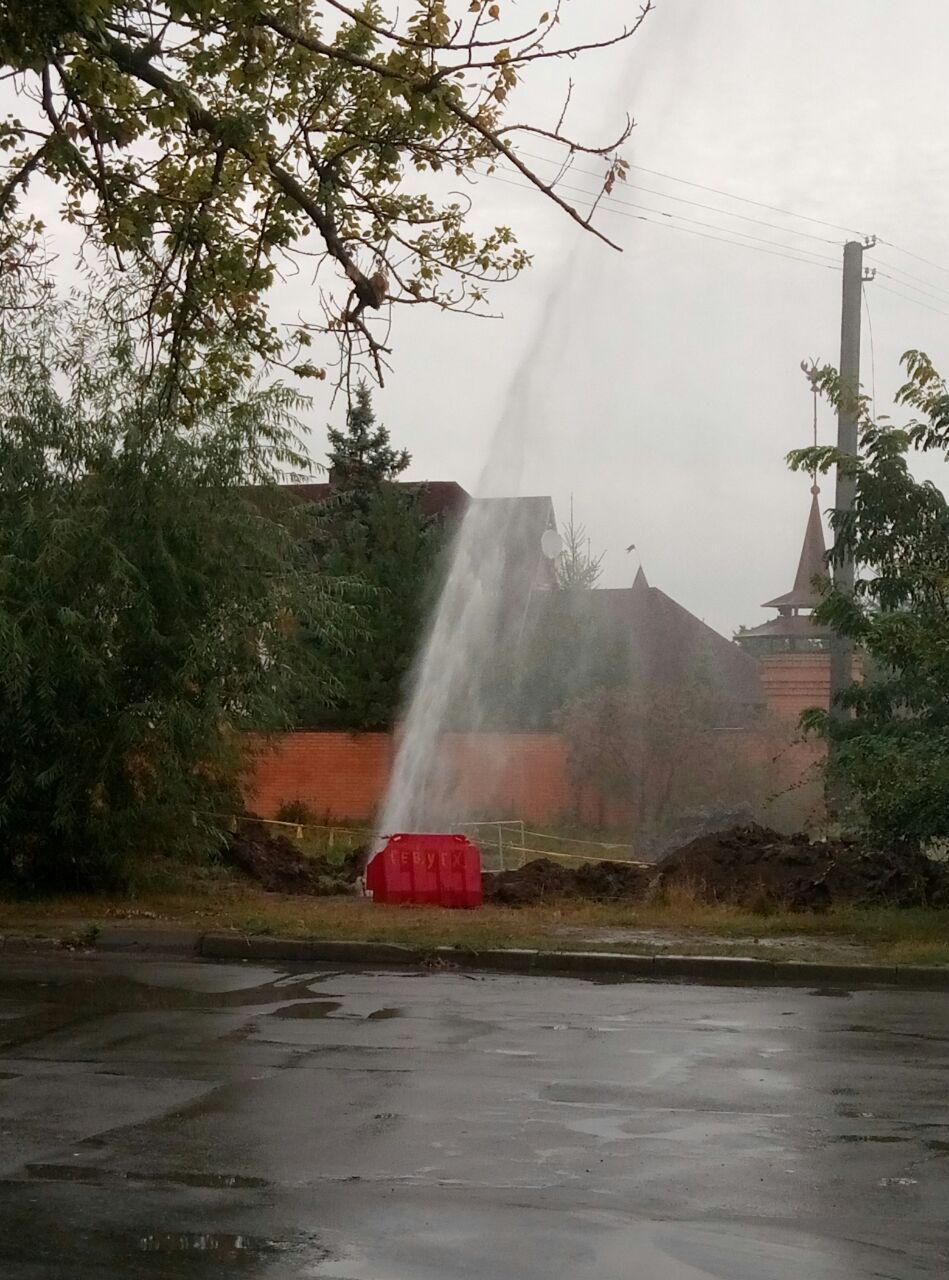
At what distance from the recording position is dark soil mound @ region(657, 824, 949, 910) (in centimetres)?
1858

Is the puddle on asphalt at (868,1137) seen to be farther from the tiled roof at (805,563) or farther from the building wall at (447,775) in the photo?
the tiled roof at (805,563)

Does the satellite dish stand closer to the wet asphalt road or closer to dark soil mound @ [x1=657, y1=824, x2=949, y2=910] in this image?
dark soil mound @ [x1=657, y1=824, x2=949, y2=910]

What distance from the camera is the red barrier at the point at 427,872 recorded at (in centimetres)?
1806

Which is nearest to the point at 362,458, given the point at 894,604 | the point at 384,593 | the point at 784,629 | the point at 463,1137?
the point at 384,593

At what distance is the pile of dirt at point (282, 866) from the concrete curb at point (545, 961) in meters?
5.35

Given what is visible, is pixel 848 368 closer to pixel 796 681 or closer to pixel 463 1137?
pixel 463 1137

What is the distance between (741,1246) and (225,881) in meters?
15.6

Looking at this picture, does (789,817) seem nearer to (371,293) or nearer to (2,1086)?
(371,293)

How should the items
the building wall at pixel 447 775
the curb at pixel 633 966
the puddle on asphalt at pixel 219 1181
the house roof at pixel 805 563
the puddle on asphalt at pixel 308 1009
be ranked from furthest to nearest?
the house roof at pixel 805 563, the building wall at pixel 447 775, the curb at pixel 633 966, the puddle on asphalt at pixel 308 1009, the puddle on asphalt at pixel 219 1181

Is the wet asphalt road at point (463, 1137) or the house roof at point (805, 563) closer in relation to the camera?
the wet asphalt road at point (463, 1137)

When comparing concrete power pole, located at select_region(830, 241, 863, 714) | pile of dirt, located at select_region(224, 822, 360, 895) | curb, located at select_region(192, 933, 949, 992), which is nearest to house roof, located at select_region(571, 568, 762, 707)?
concrete power pole, located at select_region(830, 241, 863, 714)

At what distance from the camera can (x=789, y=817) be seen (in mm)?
32156

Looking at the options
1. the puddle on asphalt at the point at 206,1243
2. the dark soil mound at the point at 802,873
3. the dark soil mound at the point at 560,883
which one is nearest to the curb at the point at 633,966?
the dark soil mound at the point at 802,873

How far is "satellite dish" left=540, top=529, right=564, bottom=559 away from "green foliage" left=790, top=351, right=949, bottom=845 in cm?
3501
